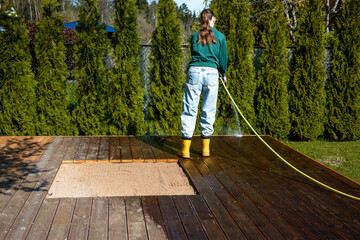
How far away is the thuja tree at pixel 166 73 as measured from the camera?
627cm

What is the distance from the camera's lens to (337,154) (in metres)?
6.08

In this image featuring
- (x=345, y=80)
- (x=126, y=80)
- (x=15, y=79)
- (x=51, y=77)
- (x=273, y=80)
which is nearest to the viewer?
(x=15, y=79)

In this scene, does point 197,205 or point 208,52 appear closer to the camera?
point 197,205

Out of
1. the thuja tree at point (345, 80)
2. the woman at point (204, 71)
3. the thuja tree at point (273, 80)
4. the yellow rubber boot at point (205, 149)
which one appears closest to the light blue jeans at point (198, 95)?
the woman at point (204, 71)

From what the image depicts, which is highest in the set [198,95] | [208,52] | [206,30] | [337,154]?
[206,30]

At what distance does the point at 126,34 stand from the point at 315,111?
406cm

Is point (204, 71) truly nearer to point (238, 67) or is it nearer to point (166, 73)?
point (166, 73)

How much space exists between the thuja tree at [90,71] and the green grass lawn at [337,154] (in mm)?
3729

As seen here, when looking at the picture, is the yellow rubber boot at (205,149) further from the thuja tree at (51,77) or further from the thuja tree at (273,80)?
the thuja tree at (51,77)

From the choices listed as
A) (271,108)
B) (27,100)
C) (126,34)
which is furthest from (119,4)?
(271,108)

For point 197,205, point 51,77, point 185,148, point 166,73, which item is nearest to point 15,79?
point 51,77

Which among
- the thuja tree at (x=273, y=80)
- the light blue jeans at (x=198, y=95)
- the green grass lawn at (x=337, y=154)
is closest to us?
the light blue jeans at (x=198, y=95)

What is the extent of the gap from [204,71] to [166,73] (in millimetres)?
2108

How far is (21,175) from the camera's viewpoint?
3.72 m
